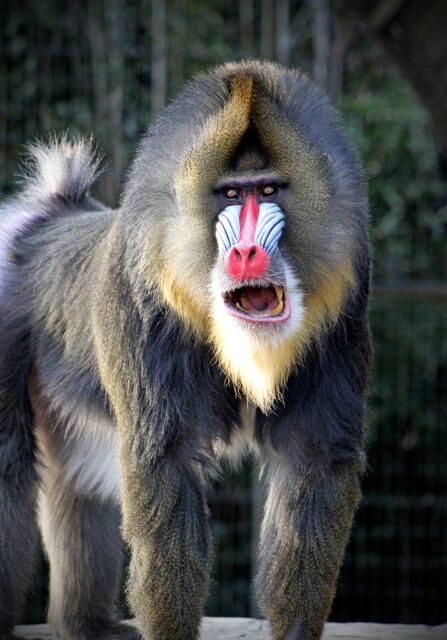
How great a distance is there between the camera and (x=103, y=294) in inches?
125

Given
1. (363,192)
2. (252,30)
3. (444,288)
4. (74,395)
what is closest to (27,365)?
(74,395)

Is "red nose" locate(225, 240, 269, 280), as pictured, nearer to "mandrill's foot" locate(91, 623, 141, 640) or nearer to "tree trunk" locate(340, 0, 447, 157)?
"tree trunk" locate(340, 0, 447, 157)

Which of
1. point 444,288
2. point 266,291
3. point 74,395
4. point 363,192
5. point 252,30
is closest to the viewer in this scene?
point 266,291

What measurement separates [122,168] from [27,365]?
2.83 m

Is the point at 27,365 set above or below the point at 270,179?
below

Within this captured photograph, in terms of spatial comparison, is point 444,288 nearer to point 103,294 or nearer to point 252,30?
point 252,30

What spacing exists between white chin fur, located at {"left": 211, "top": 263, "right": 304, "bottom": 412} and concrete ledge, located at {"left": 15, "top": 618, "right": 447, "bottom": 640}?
44.1 inches

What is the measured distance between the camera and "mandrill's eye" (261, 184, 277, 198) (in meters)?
2.87

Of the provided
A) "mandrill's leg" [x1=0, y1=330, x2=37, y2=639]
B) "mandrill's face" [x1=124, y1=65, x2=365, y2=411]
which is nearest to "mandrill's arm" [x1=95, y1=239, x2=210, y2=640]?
"mandrill's face" [x1=124, y1=65, x2=365, y2=411]

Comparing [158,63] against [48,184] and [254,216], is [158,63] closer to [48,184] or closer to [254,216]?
[48,184]

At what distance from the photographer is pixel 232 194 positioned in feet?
9.41

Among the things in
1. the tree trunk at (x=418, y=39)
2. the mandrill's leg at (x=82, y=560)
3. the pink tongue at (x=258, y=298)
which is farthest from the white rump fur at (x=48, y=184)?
the tree trunk at (x=418, y=39)

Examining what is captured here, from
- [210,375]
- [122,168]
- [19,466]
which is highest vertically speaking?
[122,168]

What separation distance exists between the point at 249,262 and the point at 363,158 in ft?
12.3
